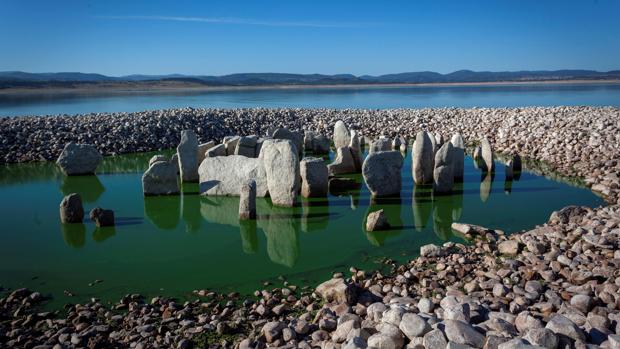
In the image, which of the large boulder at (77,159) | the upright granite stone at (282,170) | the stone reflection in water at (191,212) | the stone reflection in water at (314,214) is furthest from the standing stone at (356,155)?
the large boulder at (77,159)

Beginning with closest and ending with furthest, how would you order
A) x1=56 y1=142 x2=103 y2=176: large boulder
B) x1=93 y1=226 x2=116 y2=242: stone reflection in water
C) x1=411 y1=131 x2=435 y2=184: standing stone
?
x1=93 y1=226 x2=116 y2=242: stone reflection in water → x1=411 y1=131 x2=435 y2=184: standing stone → x1=56 y1=142 x2=103 y2=176: large boulder

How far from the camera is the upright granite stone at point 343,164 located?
13.5m

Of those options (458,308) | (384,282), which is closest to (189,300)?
(384,282)

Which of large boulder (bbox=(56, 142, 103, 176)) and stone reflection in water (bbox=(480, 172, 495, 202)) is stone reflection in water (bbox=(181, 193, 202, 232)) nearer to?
large boulder (bbox=(56, 142, 103, 176))

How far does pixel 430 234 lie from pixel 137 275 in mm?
4729

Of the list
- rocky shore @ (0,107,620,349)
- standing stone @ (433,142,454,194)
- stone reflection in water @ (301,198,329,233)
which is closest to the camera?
rocky shore @ (0,107,620,349)

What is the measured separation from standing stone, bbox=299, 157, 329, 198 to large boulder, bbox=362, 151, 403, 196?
908 millimetres

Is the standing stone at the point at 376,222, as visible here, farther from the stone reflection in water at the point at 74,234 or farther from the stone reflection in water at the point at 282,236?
the stone reflection in water at the point at 74,234

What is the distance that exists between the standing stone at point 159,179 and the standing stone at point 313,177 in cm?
303

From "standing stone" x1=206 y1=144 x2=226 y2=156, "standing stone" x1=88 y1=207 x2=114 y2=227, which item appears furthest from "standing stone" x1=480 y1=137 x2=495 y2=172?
"standing stone" x1=88 y1=207 x2=114 y2=227

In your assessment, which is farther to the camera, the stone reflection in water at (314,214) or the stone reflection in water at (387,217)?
the stone reflection in water at (314,214)

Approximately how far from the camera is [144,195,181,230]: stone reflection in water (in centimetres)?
952

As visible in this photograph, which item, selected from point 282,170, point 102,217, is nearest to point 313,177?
point 282,170

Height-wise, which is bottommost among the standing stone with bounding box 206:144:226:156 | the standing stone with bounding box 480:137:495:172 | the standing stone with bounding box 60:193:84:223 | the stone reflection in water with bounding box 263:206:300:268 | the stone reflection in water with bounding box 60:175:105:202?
the stone reflection in water with bounding box 263:206:300:268
